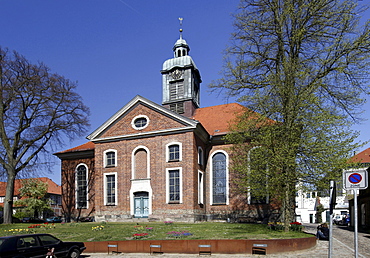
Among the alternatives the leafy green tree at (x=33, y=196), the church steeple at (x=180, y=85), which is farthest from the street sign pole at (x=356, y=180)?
the leafy green tree at (x=33, y=196)

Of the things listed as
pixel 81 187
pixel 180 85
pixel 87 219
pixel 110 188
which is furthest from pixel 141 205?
pixel 180 85

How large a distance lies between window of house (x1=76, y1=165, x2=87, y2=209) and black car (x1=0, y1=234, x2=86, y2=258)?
21.3m

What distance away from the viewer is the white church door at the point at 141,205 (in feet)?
92.8

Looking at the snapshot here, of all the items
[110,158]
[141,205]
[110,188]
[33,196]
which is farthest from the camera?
[33,196]

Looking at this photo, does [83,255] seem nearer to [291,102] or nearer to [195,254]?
[195,254]

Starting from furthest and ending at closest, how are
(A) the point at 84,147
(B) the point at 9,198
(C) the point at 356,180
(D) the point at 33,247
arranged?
(A) the point at 84,147 → (B) the point at 9,198 → (D) the point at 33,247 → (C) the point at 356,180

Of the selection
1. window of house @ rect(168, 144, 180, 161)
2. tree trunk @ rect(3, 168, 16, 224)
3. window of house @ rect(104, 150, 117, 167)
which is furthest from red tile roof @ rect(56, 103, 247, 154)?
tree trunk @ rect(3, 168, 16, 224)

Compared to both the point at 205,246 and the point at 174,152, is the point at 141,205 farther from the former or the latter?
the point at 205,246

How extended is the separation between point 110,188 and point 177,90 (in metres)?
12.5

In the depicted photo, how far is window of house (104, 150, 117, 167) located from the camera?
1190 inches

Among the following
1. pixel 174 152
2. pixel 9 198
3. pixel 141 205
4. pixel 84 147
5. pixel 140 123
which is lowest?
pixel 141 205

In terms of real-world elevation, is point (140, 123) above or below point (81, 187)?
above

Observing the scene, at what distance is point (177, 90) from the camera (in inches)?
1411

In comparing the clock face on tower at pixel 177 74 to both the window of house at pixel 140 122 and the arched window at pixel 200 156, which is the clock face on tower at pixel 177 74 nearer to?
the window of house at pixel 140 122
